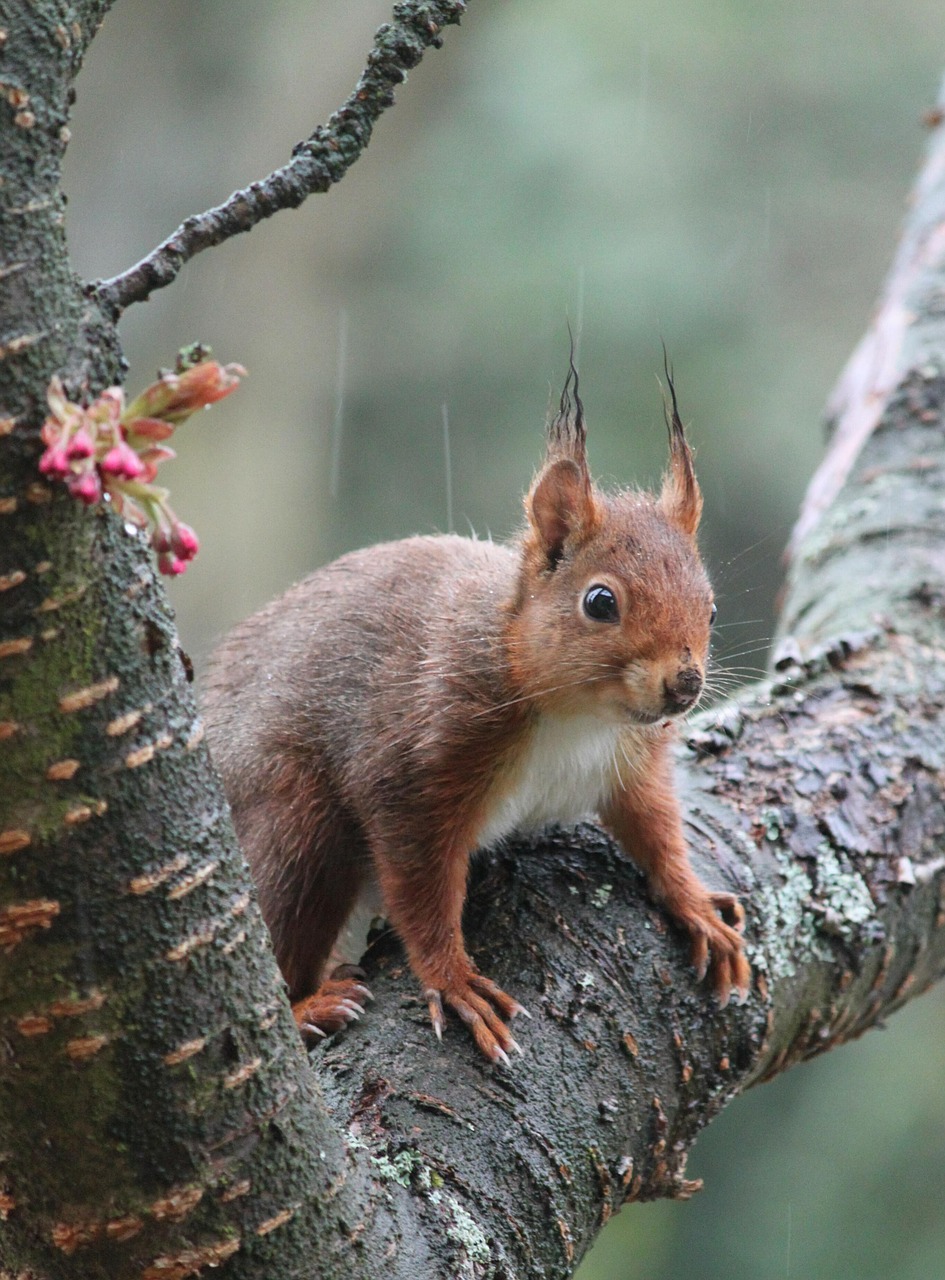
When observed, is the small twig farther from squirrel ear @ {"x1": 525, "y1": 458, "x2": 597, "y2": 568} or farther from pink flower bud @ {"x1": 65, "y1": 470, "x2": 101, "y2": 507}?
squirrel ear @ {"x1": 525, "y1": 458, "x2": 597, "y2": 568}

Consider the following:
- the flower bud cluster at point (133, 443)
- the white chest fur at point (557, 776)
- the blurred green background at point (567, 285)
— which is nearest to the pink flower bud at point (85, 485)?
the flower bud cluster at point (133, 443)

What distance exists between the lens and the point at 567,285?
6.71 m

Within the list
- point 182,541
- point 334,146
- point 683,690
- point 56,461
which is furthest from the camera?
point 683,690

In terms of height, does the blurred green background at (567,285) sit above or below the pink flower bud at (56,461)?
above

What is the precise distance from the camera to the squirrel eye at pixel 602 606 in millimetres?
2115

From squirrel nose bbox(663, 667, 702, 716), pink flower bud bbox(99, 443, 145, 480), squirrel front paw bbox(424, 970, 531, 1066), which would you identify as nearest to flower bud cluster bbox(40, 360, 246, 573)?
pink flower bud bbox(99, 443, 145, 480)

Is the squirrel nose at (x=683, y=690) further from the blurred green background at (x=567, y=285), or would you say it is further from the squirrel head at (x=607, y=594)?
the blurred green background at (x=567, y=285)

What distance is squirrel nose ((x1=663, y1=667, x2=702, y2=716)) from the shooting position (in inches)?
79.0

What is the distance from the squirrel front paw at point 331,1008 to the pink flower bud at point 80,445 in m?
1.14

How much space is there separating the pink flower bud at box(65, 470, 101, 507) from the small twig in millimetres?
209

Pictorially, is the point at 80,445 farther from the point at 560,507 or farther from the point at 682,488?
the point at 682,488

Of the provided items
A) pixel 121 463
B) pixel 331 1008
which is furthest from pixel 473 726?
pixel 121 463

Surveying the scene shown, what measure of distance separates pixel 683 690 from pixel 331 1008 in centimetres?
69

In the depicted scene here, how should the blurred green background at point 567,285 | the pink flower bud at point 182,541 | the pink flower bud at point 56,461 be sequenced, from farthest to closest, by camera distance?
the blurred green background at point 567,285 < the pink flower bud at point 182,541 < the pink flower bud at point 56,461
